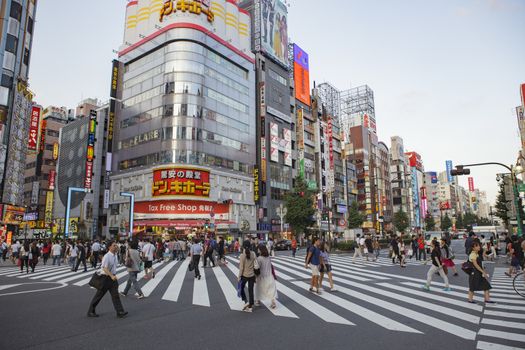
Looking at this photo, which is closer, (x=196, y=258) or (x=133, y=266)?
(x=133, y=266)

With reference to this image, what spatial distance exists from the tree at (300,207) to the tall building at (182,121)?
6.69 meters

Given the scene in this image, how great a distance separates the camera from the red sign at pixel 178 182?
42625mm

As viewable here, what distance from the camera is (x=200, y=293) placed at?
1105 centimetres

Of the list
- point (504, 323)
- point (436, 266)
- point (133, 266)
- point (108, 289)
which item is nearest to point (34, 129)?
point (133, 266)

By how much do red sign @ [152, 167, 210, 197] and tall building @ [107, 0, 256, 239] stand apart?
12 cm

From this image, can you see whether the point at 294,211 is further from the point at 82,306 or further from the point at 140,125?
the point at 82,306

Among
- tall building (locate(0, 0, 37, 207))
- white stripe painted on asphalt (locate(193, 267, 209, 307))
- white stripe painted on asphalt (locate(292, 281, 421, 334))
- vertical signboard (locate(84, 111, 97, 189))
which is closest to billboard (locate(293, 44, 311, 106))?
vertical signboard (locate(84, 111, 97, 189))

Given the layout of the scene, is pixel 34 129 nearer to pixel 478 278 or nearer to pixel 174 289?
pixel 174 289

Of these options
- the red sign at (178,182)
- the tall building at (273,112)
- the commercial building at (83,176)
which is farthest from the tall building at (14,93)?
the tall building at (273,112)

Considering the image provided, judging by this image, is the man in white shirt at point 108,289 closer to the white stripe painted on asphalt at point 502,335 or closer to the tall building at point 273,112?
the white stripe painted on asphalt at point 502,335

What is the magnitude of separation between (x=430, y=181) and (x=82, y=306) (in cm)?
15676

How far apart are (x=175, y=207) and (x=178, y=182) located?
3.07 m

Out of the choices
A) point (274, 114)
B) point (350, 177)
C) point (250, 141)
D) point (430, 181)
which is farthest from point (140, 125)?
point (430, 181)

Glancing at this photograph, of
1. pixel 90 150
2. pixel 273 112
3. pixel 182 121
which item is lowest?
pixel 90 150
